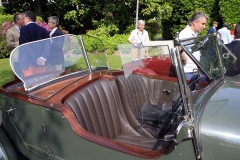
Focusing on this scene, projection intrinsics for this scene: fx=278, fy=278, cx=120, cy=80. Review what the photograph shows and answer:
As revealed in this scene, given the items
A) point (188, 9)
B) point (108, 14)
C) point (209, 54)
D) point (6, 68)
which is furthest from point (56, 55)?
point (188, 9)

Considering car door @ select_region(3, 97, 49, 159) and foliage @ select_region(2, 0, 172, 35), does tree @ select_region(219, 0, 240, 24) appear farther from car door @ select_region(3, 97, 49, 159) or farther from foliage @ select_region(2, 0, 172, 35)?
car door @ select_region(3, 97, 49, 159)

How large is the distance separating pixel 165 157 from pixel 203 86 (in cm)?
81

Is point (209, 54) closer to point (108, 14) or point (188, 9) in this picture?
point (108, 14)

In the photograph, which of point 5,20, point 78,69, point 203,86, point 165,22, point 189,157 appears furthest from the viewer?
point 165,22

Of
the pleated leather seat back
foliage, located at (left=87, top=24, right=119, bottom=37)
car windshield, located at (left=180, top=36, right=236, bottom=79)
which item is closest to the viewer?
car windshield, located at (left=180, top=36, right=236, bottom=79)

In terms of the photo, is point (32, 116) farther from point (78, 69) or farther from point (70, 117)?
point (78, 69)

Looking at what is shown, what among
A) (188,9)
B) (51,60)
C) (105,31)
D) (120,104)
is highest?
(188,9)

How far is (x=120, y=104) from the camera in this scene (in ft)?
9.67

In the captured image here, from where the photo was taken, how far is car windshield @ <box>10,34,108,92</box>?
2.55m

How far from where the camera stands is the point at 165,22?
51.5 ft

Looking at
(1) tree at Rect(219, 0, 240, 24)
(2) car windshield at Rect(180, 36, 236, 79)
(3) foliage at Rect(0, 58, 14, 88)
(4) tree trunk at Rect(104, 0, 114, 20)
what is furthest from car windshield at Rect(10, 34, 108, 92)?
(1) tree at Rect(219, 0, 240, 24)

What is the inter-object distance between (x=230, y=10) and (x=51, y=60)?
40.6 ft

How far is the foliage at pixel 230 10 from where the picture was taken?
13164 millimetres

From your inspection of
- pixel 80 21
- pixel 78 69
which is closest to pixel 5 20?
pixel 80 21
